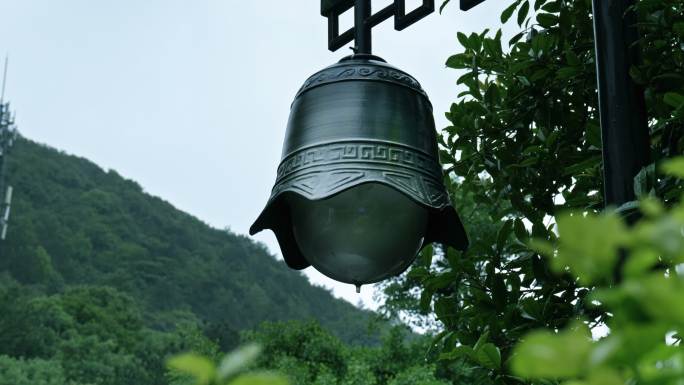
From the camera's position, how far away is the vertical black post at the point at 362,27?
2232 mm

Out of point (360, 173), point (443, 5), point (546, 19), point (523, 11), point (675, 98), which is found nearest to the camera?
point (360, 173)

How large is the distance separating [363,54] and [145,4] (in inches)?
2369

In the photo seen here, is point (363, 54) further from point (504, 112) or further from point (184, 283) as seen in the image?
point (184, 283)

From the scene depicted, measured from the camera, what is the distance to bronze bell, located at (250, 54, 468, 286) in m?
1.90

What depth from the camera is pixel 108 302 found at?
136 feet

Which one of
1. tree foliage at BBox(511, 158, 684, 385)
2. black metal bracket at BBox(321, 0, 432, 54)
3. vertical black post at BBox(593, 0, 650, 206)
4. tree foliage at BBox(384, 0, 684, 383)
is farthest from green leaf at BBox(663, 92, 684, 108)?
tree foliage at BBox(511, 158, 684, 385)

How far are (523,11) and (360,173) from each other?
1.59 metres

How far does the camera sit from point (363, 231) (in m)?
1.89

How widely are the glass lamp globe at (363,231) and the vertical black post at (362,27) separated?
1.50 ft

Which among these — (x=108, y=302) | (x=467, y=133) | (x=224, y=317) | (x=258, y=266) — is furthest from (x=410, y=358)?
(x=258, y=266)

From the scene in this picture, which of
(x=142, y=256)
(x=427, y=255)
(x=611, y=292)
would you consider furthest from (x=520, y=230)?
(x=142, y=256)

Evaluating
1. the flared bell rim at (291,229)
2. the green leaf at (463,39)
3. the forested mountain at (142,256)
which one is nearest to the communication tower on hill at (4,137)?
the forested mountain at (142,256)

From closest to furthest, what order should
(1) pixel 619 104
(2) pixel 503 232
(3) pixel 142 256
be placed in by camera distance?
(1) pixel 619 104 → (2) pixel 503 232 → (3) pixel 142 256

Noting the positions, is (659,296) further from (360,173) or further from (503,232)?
(503,232)
